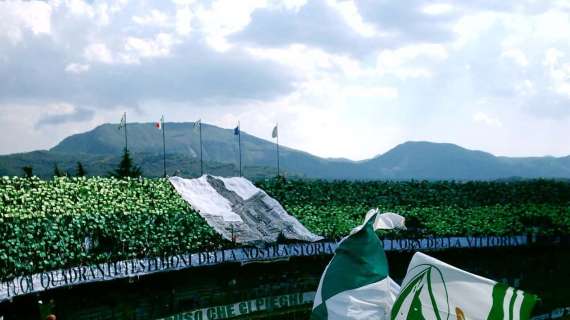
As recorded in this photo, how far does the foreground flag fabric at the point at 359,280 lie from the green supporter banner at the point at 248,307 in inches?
958

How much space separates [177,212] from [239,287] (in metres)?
5.49

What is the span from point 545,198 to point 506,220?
5900mm

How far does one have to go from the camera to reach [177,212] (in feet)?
129

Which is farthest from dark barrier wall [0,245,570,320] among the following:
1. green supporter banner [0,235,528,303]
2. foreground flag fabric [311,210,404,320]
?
foreground flag fabric [311,210,404,320]

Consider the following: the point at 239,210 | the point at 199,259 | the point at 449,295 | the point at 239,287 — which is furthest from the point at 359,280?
the point at 239,210

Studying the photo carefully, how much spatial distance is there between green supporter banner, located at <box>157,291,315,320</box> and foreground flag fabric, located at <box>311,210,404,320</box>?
79.8 feet

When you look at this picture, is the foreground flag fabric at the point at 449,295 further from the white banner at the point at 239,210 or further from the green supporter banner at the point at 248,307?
the white banner at the point at 239,210

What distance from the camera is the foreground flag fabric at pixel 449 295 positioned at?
7441 mm

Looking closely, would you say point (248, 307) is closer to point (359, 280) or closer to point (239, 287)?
point (239, 287)

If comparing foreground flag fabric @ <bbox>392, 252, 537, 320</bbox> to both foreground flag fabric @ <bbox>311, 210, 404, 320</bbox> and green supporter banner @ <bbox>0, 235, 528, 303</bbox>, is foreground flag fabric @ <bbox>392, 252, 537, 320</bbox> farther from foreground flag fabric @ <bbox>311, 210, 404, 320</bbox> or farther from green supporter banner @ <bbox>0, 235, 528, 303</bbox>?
green supporter banner @ <bbox>0, 235, 528, 303</bbox>

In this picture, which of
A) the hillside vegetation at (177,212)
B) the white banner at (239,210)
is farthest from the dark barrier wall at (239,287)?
the white banner at (239,210)

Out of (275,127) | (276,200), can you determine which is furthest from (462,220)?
(275,127)

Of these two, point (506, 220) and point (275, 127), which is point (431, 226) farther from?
point (275, 127)

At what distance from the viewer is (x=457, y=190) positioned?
52531 mm
